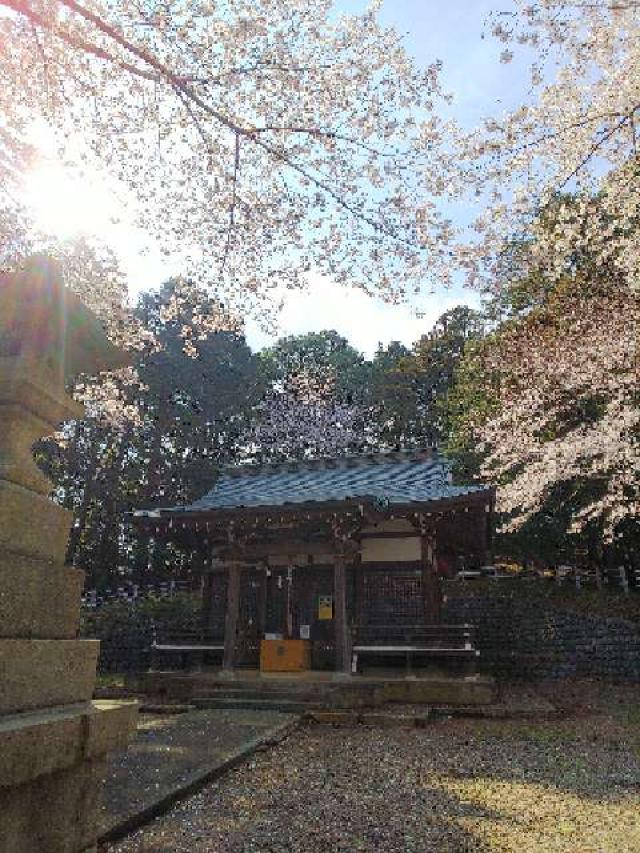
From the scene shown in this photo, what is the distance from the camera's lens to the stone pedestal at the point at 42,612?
2.11 m

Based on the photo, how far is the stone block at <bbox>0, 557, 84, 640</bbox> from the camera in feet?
7.28

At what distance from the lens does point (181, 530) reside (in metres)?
13.9

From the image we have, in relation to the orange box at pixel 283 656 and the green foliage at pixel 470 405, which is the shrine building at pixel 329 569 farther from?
the green foliage at pixel 470 405

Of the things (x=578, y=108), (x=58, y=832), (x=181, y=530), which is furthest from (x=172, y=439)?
(x=58, y=832)

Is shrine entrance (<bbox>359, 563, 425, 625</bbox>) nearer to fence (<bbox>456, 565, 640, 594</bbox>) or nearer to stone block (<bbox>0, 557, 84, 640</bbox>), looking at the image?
fence (<bbox>456, 565, 640, 594</bbox>)

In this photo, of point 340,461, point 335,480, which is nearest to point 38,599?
point 335,480

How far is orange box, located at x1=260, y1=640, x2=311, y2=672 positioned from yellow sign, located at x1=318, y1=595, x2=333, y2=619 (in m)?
0.91

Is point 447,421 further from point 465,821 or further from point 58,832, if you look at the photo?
point 58,832

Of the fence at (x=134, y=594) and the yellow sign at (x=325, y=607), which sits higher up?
the fence at (x=134, y=594)

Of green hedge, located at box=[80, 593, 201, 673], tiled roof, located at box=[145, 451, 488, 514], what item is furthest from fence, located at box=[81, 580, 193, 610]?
tiled roof, located at box=[145, 451, 488, 514]

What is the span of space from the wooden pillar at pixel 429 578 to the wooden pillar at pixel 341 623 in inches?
76.6

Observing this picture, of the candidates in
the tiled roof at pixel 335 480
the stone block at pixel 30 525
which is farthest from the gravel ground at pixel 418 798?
the tiled roof at pixel 335 480

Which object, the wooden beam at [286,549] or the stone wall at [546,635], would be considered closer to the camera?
the wooden beam at [286,549]

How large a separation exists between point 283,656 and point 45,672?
36.5 ft
